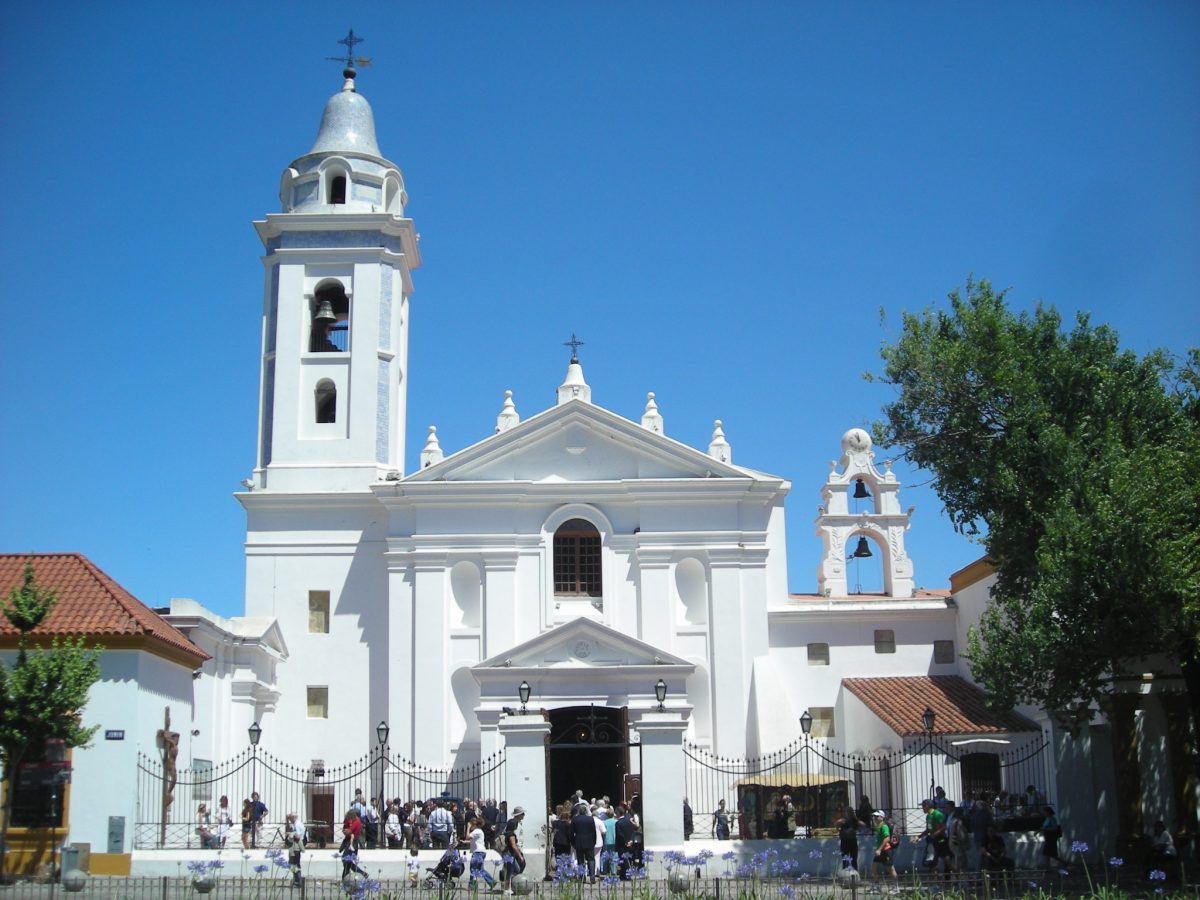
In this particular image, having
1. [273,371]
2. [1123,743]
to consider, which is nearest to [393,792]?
[273,371]

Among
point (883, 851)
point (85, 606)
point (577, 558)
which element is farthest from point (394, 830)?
point (577, 558)

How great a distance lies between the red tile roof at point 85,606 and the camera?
24.3 meters

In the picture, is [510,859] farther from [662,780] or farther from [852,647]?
[852,647]

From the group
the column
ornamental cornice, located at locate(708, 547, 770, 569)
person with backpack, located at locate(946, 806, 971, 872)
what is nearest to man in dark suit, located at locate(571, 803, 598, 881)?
person with backpack, located at locate(946, 806, 971, 872)

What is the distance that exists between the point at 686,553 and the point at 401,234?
12096 millimetres

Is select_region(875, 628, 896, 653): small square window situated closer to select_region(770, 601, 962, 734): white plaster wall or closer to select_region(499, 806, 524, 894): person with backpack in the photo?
select_region(770, 601, 962, 734): white plaster wall

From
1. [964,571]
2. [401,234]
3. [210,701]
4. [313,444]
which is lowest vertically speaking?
[210,701]

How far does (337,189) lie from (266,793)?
16849mm

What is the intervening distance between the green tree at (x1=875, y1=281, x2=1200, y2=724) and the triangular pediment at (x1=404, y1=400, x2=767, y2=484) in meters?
9.23

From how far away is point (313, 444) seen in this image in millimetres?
37781

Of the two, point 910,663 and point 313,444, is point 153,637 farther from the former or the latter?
point 910,663

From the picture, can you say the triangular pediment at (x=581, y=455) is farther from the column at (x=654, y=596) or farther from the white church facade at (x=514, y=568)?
the column at (x=654, y=596)

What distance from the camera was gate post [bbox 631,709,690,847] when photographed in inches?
906

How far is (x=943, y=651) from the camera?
36969mm
